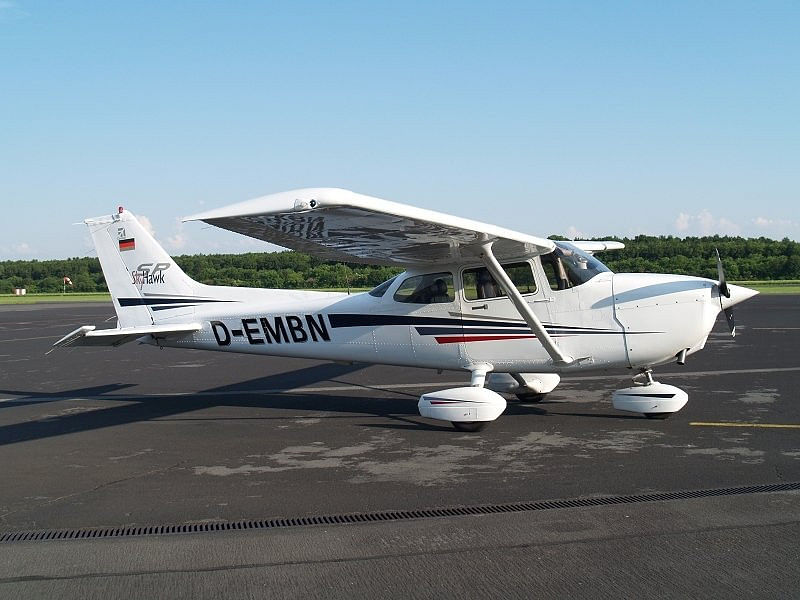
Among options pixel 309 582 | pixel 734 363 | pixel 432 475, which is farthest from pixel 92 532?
pixel 734 363

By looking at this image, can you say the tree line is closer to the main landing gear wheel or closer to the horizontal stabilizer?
the horizontal stabilizer

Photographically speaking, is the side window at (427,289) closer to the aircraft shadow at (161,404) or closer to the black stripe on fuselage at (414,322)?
the black stripe on fuselage at (414,322)

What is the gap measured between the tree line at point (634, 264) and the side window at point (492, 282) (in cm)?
3528

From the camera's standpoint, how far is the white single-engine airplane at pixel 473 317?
27.2 ft

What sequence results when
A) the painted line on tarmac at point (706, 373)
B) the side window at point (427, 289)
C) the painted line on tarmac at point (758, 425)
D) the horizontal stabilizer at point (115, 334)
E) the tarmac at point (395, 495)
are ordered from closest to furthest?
the tarmac at point (395, 495) → the painted line on tarmac at point (758, 425) → the horizontal stabilizer at point (115, 334) → the side window at point (427, 289) → the painted line on tarmac at point (706, 373)

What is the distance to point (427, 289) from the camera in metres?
Answer: 9.46

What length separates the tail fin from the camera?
435 inches

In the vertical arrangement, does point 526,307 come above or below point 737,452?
→ above

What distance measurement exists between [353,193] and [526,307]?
3.24 m

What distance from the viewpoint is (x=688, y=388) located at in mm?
10844

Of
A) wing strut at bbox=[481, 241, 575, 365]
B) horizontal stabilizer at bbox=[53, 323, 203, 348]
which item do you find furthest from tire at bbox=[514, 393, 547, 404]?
horizontal stabilizer at bbox=[53, 323, 203, 348]

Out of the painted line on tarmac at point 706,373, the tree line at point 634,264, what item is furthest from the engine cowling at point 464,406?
the tree line at point 634,264

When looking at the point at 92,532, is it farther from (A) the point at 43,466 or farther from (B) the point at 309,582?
(A) the point at 43,466

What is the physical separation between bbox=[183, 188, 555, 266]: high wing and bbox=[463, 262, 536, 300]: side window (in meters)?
0.19
